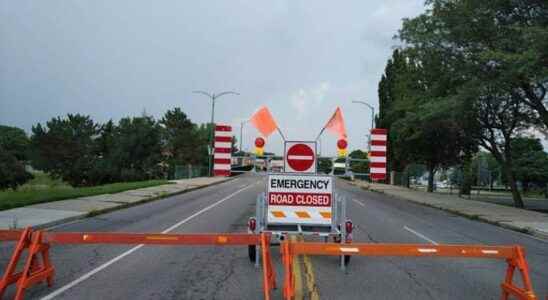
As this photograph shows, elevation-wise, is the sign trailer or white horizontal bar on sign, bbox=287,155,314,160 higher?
white horizontal bar on sign, bbox=287,155,314,160

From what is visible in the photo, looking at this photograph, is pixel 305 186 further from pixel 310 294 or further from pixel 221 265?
pixel 310 294

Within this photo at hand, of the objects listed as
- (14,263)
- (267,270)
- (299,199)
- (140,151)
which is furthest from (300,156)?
(140,151)

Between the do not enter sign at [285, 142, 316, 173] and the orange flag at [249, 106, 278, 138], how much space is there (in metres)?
0.61

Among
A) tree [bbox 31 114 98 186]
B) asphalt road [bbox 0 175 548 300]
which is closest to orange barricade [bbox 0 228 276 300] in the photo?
asphalt road [bbox 0 175 548 300]

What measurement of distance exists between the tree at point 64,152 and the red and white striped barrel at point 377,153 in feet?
246

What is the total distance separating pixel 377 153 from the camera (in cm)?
1088

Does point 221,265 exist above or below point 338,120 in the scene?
below

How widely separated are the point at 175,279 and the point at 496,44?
21.7 m

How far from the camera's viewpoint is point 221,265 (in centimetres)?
967

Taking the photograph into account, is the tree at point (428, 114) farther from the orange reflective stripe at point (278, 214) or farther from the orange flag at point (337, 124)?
the orange reflective stripe at point (278, 214)

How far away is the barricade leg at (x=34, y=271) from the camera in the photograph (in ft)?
22.5

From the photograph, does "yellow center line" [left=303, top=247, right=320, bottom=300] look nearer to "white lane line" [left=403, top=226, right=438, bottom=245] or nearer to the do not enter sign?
the do not enter sign

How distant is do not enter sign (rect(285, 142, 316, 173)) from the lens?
417 inches

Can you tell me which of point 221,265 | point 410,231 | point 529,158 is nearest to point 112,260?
point 221,265
